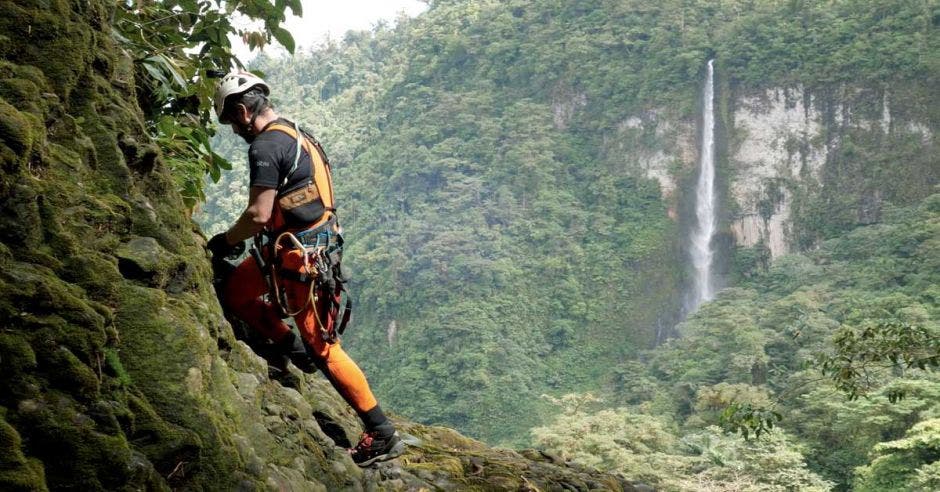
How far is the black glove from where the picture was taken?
147 inches

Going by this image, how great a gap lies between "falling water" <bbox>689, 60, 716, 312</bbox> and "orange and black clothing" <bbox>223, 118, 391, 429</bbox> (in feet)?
151

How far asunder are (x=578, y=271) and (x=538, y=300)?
11.4ft

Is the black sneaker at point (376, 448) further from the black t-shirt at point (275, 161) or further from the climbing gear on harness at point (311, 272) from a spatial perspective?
the black t-shirt at point (275, 161)

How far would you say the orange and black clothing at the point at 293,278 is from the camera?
3.37 meters

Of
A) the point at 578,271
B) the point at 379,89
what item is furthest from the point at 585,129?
the point at 379,89

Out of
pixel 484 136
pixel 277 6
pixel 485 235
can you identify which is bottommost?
pixel 277 6

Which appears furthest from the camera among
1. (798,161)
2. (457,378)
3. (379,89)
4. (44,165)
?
(379,89)

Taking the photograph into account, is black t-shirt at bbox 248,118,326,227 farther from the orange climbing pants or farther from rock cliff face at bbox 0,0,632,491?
rock cliff face at bbox 0,0,632,491

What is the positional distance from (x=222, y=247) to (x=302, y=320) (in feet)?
1.75

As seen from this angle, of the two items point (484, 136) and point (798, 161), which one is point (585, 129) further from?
point (798, 161)

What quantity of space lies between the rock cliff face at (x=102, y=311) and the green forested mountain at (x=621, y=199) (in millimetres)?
26438

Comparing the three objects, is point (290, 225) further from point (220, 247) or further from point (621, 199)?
point (621, 199)

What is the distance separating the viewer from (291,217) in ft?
11.5

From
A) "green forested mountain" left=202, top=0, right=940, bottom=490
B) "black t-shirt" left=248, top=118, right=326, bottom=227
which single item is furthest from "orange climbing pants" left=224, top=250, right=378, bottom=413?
"green forested mountain" left=202, top=0, right=940, bottom=490
